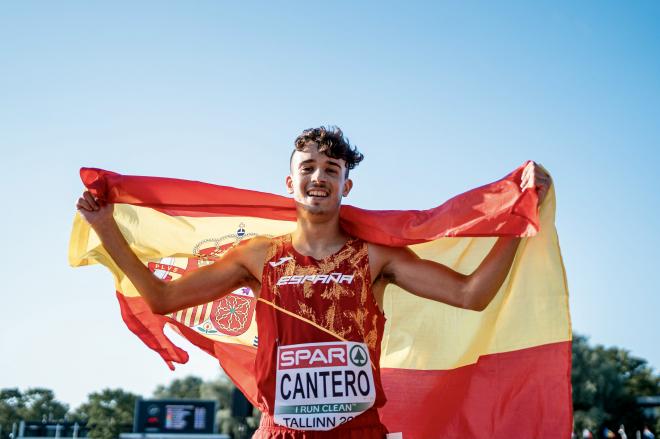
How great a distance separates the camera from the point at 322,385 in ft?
11.8

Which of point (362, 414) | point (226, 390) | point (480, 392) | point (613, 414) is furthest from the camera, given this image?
point (226, 390)

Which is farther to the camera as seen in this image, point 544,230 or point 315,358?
point 544,230

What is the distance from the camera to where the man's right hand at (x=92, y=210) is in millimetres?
4145

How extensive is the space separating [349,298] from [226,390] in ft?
171

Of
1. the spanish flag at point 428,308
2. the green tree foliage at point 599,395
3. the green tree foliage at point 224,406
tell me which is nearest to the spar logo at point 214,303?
the spanish flag at point 428,308

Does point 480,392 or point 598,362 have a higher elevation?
point 598,362

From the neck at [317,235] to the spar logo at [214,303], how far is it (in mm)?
1103

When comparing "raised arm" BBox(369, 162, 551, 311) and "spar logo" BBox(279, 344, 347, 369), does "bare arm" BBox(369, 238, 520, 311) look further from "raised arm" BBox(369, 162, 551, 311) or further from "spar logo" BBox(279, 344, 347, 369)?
"spar logo" BBox(279, 344, 347, 369)

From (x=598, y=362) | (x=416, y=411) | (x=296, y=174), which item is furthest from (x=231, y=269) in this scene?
(x=598, y=362)

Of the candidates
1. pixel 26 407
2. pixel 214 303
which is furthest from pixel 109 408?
pixel 214 303

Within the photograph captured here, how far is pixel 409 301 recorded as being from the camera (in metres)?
4.98

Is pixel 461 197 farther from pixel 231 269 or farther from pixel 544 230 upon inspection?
pixel 231 269

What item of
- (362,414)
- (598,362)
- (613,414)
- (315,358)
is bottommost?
(362,414)

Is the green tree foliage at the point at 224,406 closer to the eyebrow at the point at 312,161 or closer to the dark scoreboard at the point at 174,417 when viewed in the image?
the dark scoreboard at the point at 174,417
